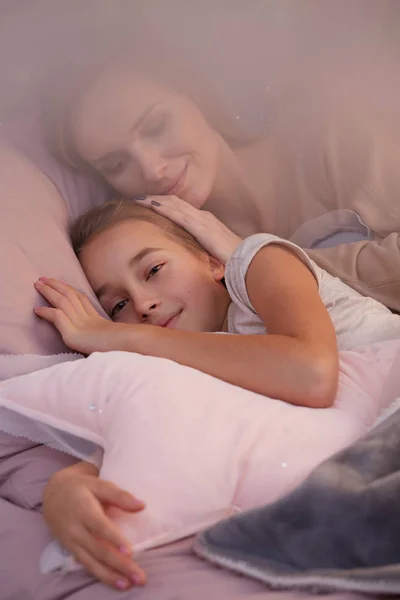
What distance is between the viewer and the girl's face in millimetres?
979

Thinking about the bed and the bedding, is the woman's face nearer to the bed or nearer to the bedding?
the bed

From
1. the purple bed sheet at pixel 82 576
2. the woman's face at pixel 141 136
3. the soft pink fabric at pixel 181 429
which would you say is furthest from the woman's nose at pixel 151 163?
the purple bed sheet at pixel 82 576

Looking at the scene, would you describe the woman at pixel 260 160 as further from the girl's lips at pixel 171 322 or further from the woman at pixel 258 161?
the girl's lips at pixel 171 322

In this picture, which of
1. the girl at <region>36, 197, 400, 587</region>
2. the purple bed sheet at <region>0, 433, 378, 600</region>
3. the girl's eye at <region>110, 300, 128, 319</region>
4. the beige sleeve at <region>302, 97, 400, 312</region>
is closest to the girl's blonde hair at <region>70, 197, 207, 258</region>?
the girl at <region>36, 197, 400, 587</region>

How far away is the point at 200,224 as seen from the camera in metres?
1.10

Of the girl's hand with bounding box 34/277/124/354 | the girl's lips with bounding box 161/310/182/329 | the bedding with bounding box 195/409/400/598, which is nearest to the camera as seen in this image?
the bedding with bounding box 195/409/400/598

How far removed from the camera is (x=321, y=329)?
780 mm

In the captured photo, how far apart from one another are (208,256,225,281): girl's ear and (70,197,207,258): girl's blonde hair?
0.06ft

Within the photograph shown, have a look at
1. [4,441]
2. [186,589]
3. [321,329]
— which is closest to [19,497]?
[4,441]

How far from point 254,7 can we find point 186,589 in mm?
923

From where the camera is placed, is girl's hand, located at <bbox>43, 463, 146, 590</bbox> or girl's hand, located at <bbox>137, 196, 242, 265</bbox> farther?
girl's hand, located at <bbox>137, 196, 242, 265</bbox>

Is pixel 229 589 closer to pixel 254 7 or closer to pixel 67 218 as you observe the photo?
pixel 67 218

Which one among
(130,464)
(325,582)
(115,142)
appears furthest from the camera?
(115,142)

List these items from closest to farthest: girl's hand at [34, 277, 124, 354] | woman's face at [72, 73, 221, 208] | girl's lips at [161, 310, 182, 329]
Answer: girl's hand at [34, 277, 124, 354]
girl's lips at [161, 310, 182, 329]
woman's face at [72, 73, 221, 208]
